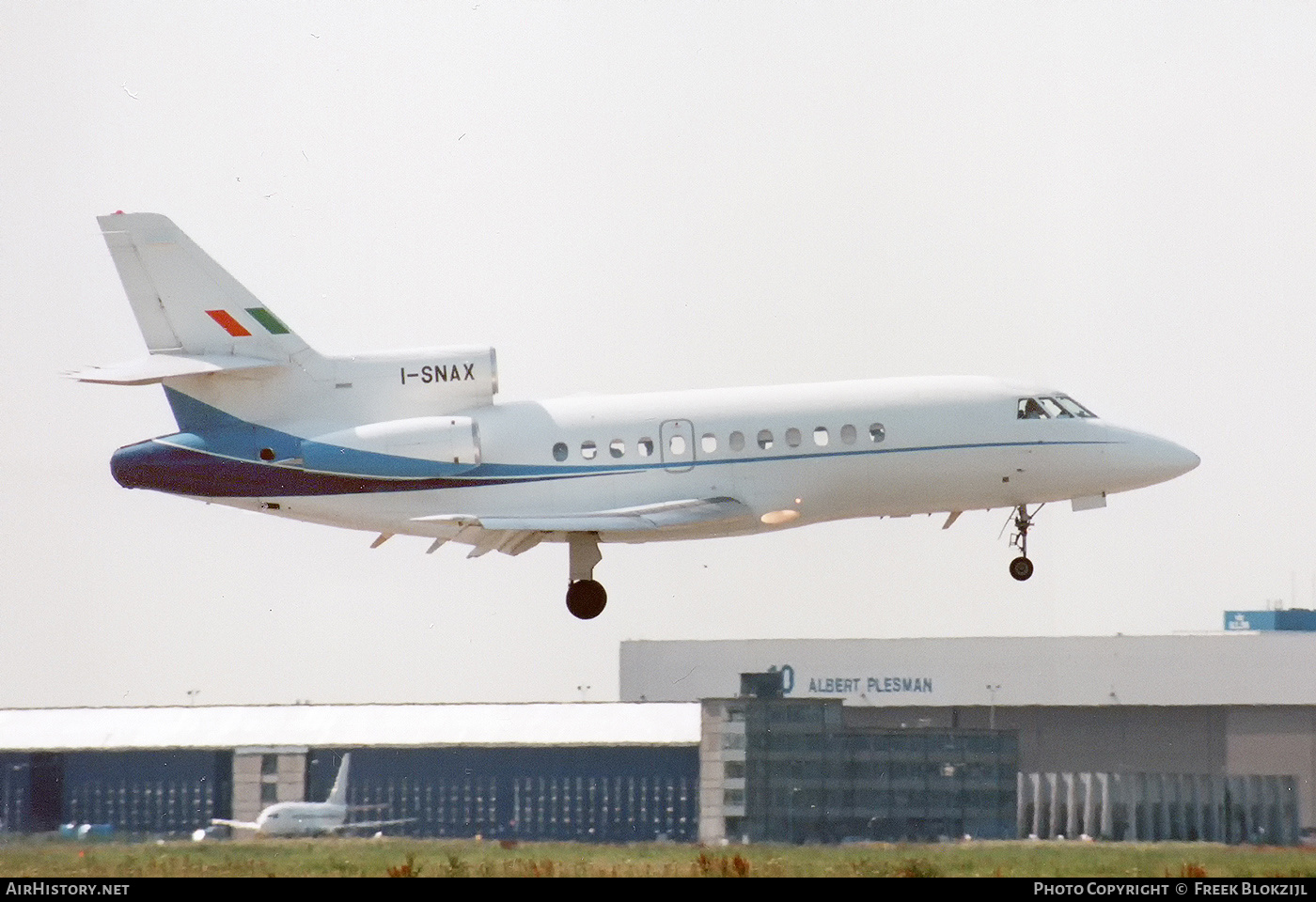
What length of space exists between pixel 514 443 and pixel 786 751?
1971 centimetres

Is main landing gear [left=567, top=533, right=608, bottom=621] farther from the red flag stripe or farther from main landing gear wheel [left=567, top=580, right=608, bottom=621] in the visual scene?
the red flag stripe

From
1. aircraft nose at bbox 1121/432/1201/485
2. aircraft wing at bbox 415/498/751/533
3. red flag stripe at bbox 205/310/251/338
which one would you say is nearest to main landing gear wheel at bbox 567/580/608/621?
aircraft wing at bbox 415/498/751/533

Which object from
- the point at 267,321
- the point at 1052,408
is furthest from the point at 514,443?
the point at 1052,408

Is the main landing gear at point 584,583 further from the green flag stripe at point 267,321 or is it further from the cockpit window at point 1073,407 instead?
the cockpit window at point 1073,407

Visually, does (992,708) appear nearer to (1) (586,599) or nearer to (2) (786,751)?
(2) (786,751)

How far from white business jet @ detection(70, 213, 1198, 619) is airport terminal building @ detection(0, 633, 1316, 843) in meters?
15.3

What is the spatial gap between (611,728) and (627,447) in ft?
102

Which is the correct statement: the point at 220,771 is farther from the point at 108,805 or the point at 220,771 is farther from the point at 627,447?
the point at 627,447

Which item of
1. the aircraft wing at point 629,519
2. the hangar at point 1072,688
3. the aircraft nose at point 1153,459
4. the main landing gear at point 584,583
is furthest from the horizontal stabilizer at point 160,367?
the hangar at point 1072,688

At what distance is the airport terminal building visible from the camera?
59219 millimetres

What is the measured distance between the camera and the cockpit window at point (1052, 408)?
43.3 meters

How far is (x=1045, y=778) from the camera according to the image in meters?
62.8
